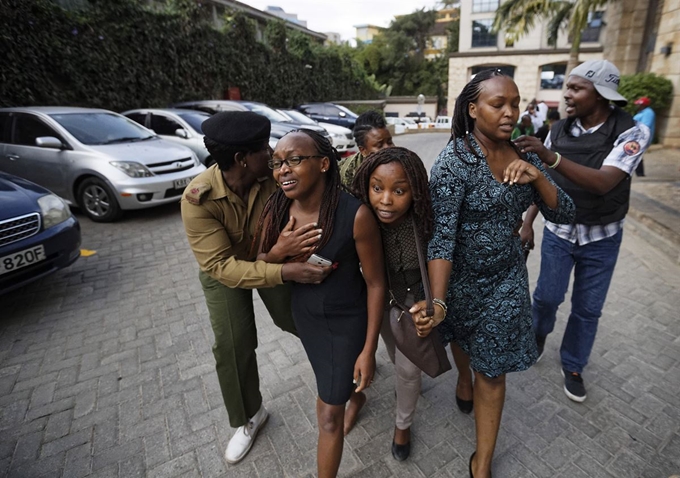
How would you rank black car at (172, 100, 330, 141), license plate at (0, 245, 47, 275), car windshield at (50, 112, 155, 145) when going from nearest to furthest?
license plate at (0, 245, 47, 275)
car windshield at (50, 112, 155, 145)
black car at (172, 100, 330, 141)

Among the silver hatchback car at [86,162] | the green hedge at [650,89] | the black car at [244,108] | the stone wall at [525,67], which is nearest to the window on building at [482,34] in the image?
the stone wall at [525,67]

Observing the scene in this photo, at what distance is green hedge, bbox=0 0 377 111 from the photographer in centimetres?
888

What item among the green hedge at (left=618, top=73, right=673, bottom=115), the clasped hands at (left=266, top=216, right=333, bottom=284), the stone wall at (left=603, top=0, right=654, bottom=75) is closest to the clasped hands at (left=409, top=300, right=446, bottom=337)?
the clasped hands at (left=266, top=216, right=333, bottom=284)

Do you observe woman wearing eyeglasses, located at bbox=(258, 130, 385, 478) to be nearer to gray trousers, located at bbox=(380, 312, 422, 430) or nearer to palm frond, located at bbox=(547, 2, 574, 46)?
gray trousers, located at bbox=(380, 312, 422, 430)

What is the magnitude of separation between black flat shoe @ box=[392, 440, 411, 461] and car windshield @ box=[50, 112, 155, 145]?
21.2 feet

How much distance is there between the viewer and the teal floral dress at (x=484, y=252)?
167 centimetres

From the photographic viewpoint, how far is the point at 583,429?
2.36 m

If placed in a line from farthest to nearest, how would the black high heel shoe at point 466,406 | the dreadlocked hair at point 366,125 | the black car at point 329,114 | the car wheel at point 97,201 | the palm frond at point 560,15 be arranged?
1. the palm frond at point 560,15
2. the black car at point 329,114
3. the car wheel at point 97,201
4. the dreadlocked hair at point 366,125
5. the black high heel shoe at point 466,406

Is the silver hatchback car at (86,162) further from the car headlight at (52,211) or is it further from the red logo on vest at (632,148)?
the red logo on vest at (632,148)

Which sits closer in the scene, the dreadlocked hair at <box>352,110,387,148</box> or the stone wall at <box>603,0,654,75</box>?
the dreadlocked hair at <box>352,110,387,148</box>

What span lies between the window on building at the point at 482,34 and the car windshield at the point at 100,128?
36.2 metres

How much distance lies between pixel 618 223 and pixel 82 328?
169 inches

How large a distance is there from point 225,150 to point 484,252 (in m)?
1.23

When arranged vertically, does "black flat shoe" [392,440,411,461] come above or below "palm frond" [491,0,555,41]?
below
